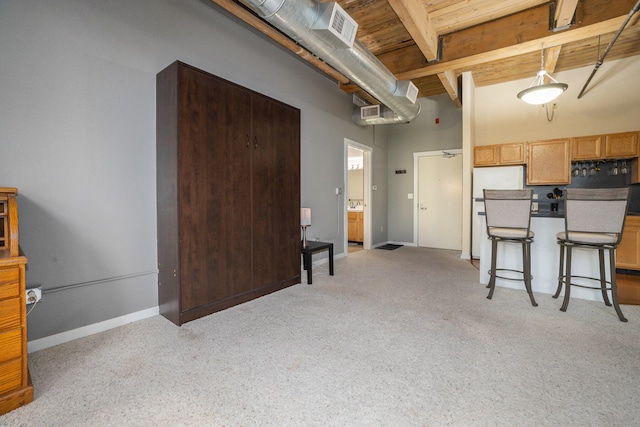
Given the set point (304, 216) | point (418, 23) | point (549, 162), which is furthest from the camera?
point (549, 162)

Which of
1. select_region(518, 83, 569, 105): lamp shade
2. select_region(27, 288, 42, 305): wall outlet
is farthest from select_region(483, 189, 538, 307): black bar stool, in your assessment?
select_region(27, 288, 42, 305): wall outlet

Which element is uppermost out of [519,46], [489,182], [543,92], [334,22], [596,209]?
[519,46]

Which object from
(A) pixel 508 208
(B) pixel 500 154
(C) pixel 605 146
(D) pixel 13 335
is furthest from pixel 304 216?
(C) pixel 605 146

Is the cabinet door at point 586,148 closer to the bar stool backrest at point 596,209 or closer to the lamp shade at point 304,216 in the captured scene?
the bar stool backrest at point 596,209

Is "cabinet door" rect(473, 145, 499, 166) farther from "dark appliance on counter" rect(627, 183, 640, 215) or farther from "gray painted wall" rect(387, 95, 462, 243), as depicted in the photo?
"dark appliance on counter" rect(627, 183, 640, 215)

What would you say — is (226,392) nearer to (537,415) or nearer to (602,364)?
(537,415)

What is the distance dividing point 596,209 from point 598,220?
105 mm

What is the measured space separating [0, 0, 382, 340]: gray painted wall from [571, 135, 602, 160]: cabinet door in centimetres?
552

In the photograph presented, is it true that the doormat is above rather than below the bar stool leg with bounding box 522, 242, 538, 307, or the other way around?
below

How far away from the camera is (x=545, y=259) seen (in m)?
3.21

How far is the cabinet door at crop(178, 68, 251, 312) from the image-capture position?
2.37 meters

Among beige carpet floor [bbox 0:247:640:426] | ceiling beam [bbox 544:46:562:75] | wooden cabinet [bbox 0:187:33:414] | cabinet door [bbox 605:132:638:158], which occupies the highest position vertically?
ceiling beam [bbox 544:46:562:75]

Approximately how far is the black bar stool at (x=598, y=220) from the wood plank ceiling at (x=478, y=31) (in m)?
1.97

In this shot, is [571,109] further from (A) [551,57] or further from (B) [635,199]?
(B) [635,199]
